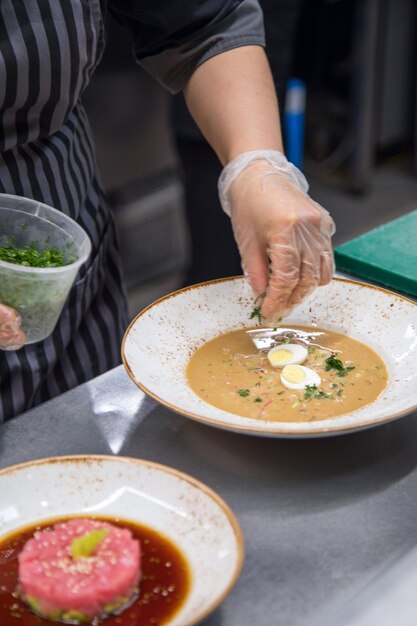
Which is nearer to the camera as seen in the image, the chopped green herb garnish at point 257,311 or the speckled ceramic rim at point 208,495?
the speckled ceramic rim at point 208,495

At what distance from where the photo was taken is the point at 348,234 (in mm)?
4223

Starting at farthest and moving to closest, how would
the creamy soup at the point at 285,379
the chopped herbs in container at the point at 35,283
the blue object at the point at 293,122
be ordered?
the blue object at the point at 293,122, the creamy soup at the point at 285,379, the chopped herbs in container at the point at 35,283

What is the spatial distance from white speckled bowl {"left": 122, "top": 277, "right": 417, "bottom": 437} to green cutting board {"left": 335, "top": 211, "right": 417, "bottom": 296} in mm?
182

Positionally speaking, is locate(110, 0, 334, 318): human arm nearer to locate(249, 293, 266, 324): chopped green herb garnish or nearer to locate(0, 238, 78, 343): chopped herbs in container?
locate(249, 293, 266, 324): chopped green herb garnish

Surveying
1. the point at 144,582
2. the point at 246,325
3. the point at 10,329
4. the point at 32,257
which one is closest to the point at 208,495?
the point at 144,582

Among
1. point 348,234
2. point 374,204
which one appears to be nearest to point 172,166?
point 348,234

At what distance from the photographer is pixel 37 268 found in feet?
3.59

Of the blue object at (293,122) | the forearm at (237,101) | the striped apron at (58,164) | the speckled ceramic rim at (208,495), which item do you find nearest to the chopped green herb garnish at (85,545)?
the speckled ceramic rim at (208,495)

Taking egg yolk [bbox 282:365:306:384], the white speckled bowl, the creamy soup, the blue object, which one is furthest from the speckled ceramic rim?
the blue object

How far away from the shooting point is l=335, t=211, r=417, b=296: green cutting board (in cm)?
165

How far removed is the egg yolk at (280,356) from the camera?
4.38 ft

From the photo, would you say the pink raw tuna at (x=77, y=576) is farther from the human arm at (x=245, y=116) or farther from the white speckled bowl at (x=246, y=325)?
the human arm at (x=245, y=116)

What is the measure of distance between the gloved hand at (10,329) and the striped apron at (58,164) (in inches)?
13.3

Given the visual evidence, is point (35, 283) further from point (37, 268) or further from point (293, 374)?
point (293, 374)
